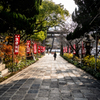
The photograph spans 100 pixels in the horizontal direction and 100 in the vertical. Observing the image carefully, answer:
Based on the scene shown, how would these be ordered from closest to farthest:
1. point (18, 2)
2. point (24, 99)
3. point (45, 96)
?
1. point (24, 99)
2. point (45, 96)
3. point (18, 2)

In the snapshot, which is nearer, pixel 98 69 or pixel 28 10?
pixel 98 69

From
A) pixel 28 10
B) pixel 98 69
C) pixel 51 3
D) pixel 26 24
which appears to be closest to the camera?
pixel 98 69

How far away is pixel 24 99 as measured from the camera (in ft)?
12.5

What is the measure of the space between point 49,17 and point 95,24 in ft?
22.9

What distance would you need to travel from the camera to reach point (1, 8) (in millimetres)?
9695

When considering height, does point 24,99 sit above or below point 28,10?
below

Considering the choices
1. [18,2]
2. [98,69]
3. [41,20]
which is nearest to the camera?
[98,69]

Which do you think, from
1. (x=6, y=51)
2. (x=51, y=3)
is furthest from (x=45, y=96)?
(x=51, y=3)

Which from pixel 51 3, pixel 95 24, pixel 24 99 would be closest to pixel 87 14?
pixel 95 24

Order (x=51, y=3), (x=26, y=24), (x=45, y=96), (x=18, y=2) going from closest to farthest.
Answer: (x=45, y=96), (x=26, y=24), (x=18, y=2), (x=51, y=3)

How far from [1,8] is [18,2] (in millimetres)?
1669

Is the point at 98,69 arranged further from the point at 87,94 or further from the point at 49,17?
the point at 49,17

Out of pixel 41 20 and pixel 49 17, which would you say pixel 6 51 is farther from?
pixel 49 17

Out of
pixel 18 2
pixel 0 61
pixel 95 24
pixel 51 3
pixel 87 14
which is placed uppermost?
pixel 51 3
